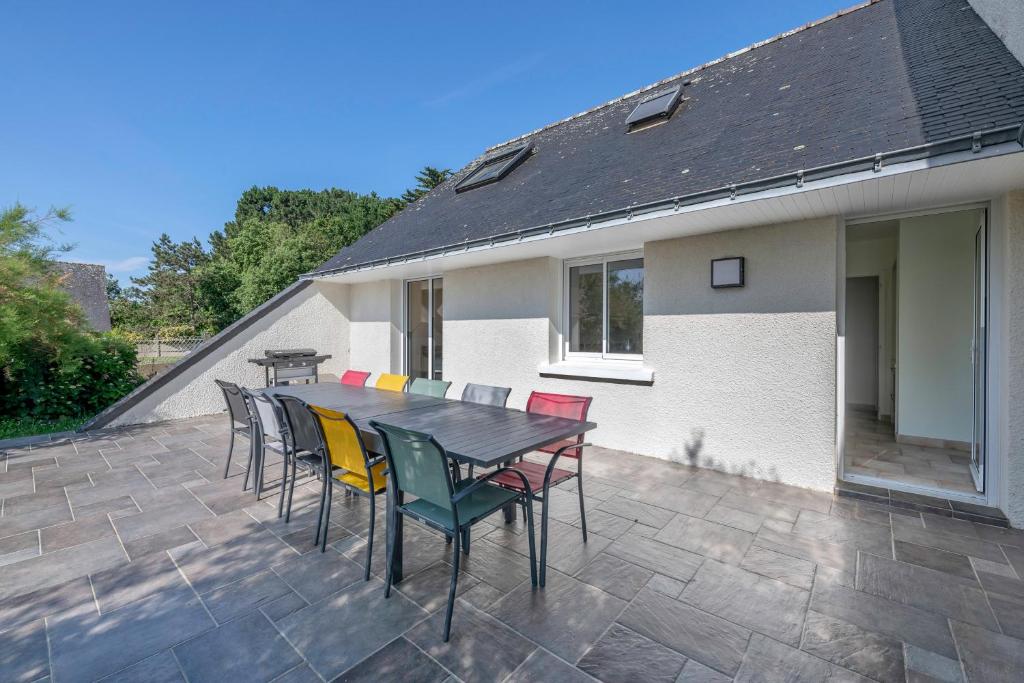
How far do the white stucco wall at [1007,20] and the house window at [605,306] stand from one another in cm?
378

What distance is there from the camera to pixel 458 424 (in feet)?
10.8

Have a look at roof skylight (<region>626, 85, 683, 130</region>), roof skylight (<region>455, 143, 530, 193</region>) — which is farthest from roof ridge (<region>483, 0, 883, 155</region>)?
roof skylight (<region>455, 143, 530, 193</region>)

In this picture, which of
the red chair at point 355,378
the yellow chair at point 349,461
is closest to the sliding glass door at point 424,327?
the red chair at point 355,378

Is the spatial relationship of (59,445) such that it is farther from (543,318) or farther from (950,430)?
(950,430)

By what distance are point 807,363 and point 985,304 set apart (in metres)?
1.47

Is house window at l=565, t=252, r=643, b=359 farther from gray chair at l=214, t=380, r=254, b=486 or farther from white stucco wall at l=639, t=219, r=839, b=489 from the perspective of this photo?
gray chair at l=214, t=380, r=254, b=486

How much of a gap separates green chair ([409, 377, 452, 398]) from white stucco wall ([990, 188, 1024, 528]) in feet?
16.6

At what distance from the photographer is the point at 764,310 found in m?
4.57

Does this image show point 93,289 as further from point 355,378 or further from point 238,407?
point 238,407

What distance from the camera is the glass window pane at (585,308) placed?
6234mm

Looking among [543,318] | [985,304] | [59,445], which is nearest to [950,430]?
[985,304]

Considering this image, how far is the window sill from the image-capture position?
5477 mm

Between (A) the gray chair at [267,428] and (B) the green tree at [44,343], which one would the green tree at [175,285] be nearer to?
(B) the green tree at [44,343]

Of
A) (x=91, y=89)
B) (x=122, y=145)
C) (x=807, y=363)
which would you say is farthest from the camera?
(x=122, y=145)
